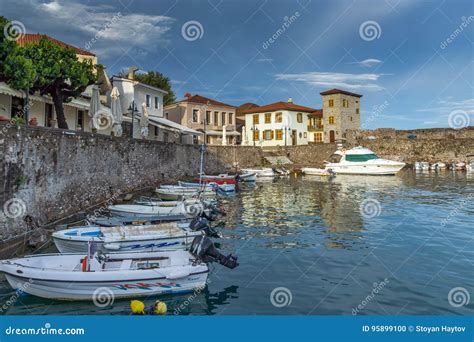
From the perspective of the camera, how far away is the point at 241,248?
1310 centimetres

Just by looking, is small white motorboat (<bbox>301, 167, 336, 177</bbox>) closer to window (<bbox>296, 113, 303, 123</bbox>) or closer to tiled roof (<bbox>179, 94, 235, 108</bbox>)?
tiled roof (<bbox>179, 94, 235, 108</bbox>)

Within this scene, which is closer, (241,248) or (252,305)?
(252,305)

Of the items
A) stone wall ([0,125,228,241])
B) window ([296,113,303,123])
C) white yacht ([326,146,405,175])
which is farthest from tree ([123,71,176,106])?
stone wall ([0,125,228,241])

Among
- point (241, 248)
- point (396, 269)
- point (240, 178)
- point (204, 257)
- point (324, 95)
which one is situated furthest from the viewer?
point (324, 95)

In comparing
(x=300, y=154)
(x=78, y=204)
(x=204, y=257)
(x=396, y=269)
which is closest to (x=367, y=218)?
(x=396, y=269)

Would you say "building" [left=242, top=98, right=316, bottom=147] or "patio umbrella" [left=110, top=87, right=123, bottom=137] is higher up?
"building" [left=242, top=98, right=316, bottom=147]

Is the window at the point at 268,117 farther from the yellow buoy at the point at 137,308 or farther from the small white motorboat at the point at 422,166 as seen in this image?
the yellow buoy at the point at 137,308

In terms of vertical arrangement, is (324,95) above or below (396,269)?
above

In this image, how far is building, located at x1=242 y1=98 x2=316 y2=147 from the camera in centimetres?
6138

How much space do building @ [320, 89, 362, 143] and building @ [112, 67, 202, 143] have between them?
3087 centimetres

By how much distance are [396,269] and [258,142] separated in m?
52.8

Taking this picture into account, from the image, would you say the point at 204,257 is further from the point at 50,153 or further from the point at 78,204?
the point at 78,204

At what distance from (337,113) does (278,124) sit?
10421 mm

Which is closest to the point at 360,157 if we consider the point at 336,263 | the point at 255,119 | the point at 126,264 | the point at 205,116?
the point at 255,119
